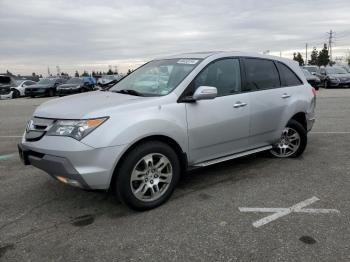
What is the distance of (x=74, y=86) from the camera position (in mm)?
26766

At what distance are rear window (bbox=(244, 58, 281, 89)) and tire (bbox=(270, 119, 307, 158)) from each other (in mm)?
735

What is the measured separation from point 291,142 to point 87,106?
3475mm

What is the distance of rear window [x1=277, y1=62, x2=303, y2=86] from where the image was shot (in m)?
5.84

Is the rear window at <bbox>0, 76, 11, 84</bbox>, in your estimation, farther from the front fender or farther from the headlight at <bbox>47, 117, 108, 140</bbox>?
the front fender

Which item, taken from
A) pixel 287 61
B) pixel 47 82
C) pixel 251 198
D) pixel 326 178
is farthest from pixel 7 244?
pixel 47 82

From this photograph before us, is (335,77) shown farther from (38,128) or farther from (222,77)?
(38,128)

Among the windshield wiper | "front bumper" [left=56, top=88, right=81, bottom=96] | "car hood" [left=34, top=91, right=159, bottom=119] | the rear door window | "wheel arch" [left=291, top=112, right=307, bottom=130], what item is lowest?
"front bumper" [left=56, top=88, right=81, bottom=96]

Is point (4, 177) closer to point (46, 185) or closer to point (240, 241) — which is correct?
point (46, 185)

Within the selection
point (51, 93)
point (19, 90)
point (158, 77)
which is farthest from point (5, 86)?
point (158, 77)

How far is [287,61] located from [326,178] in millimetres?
2008

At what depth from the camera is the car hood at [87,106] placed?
386 centimetres

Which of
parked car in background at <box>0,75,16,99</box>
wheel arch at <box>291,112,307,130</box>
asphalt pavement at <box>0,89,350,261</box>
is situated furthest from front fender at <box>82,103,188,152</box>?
parked car in background at <box>0,75,16,99</box>

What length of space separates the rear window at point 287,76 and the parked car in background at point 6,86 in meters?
26.2

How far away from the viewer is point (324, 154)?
252 inches
